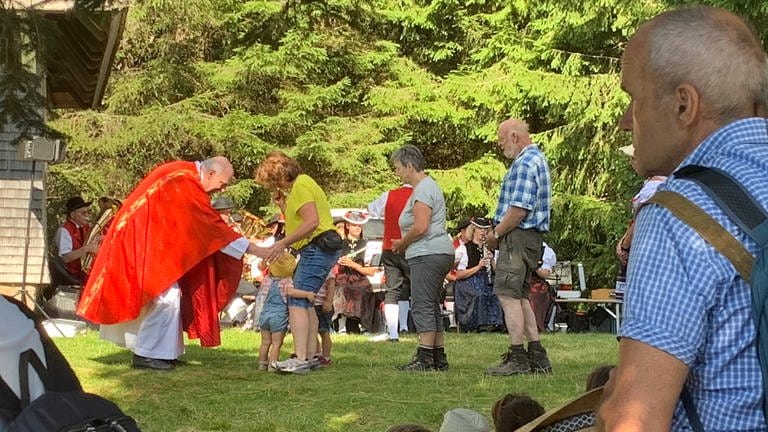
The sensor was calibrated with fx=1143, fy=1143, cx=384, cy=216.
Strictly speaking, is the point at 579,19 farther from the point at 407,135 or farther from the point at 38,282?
the point at 38,282

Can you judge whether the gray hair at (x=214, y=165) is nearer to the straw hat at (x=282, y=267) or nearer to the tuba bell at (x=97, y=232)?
the straw hat at (x=282, y=267)

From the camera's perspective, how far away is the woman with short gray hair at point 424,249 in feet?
28.0

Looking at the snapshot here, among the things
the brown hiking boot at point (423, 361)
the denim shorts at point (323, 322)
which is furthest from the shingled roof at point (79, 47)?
the brown hiking boot at point (423, 361)

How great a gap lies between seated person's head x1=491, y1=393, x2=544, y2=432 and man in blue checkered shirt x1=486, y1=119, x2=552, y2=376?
5.00 meters

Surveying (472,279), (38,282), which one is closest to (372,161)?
(472,279)

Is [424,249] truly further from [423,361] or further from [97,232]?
[97,232]

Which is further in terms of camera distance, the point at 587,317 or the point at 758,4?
the point at 587,317

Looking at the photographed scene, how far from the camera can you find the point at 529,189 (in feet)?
26.1

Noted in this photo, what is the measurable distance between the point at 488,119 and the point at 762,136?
24780 millimetres

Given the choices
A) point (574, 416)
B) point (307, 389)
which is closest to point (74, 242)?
point (307, 389)

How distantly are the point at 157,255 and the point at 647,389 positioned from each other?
755cm

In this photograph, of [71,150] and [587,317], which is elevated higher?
[71,150]

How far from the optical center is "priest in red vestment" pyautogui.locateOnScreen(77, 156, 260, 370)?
8844mm

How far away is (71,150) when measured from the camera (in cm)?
2569
